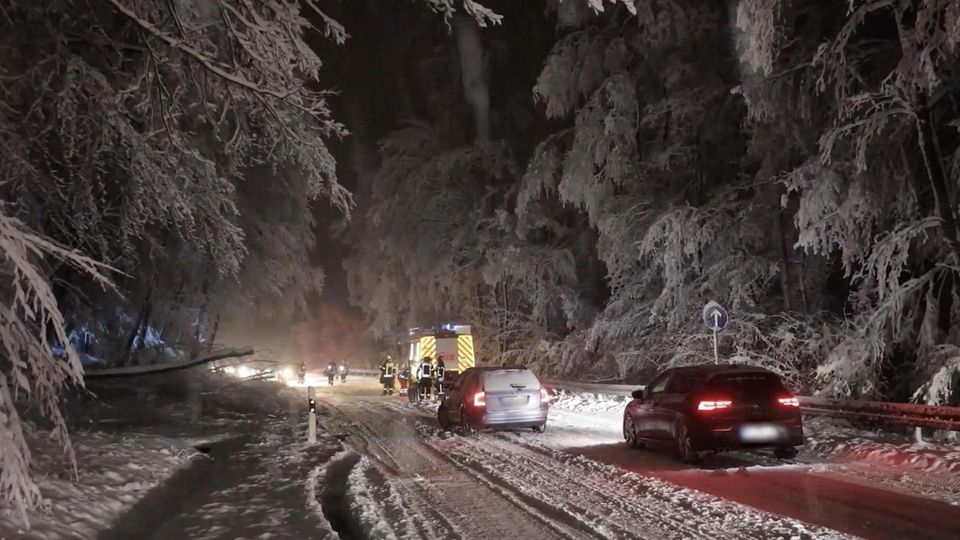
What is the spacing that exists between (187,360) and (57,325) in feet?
83.7

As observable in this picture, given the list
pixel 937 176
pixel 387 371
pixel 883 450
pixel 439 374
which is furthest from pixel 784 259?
pixel 387 371

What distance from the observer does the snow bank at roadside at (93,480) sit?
25.4 ft

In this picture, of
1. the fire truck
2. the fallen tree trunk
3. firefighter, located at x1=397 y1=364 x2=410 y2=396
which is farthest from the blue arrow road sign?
firefighter, located at x1=397 y1=364 x2=410 y2=396

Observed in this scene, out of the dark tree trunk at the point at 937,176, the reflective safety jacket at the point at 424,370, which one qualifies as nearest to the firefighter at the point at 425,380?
the reflective safety jacket at the point at 424,370

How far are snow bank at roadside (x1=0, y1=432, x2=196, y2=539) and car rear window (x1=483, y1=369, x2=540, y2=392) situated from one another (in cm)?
633

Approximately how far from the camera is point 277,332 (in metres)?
112

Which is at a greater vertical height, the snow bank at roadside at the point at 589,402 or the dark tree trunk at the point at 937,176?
the dark tree trunk at the point at 937,176

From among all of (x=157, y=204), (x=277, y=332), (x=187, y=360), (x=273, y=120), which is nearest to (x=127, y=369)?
(x=187, y=360)

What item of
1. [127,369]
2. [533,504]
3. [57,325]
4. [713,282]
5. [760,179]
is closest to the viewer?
[57,325]

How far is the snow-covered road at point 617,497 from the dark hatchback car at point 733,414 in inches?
13.5

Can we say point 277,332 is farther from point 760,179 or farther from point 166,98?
point 166,98

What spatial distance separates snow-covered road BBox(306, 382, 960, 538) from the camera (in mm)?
8008

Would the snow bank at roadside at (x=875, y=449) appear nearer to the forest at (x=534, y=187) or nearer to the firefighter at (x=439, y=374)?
the forest at (x=534, y=187)

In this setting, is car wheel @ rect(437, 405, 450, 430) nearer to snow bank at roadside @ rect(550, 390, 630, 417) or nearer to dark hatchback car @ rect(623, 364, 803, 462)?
snow bank at roadside @ rect(550, 390, 630, 417)
